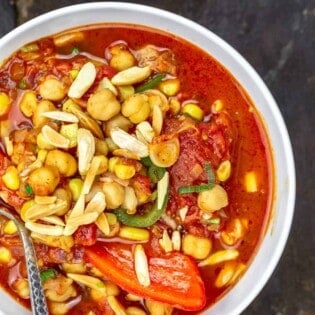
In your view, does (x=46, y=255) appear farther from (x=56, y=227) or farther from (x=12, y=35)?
(x=12, y=35)

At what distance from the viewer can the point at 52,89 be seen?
5.38 feet

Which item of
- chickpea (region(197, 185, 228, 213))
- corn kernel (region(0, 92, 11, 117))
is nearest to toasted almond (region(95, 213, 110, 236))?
chickpea (region(197, 185, 228, 213))

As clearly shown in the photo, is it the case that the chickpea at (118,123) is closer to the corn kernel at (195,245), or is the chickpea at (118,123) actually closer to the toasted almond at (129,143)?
the toasted almond at (129,143)

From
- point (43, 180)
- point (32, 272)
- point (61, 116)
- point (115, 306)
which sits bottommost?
point (115, 306)

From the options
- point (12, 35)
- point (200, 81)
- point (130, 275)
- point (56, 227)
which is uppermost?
point (12, 35)

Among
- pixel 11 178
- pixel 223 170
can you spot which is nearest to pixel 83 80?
pixel 11 178

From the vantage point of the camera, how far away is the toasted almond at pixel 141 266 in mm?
1659

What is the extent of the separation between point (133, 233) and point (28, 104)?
363 mm

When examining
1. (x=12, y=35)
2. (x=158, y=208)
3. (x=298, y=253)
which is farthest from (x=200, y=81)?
(x=298, y=253)

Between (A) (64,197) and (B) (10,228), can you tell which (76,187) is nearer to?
(A) (64,197)

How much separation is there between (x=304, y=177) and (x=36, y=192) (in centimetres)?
75

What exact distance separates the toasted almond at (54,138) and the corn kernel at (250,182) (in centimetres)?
41

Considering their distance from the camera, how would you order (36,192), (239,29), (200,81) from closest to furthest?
(36,192) → (200,81) → (239,29)

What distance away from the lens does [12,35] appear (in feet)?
5.23
